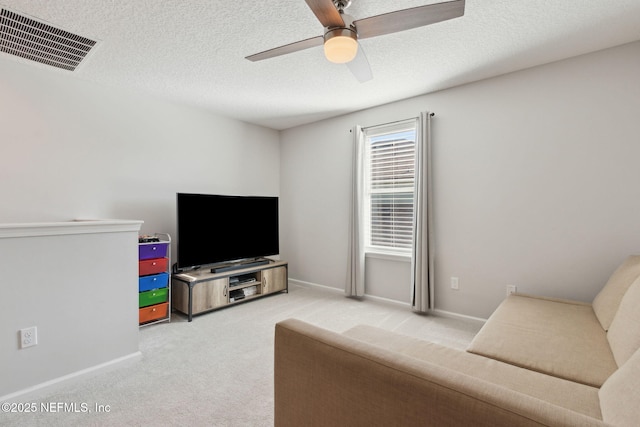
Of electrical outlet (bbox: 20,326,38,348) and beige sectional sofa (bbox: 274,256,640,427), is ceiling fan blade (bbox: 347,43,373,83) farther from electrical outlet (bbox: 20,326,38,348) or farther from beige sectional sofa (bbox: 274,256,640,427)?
electrical outlet (bbox: 20,326,38,348)

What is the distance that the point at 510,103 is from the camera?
9.33 ft

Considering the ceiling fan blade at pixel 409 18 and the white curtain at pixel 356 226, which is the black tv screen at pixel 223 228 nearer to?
the white curtain at pixel 356 226

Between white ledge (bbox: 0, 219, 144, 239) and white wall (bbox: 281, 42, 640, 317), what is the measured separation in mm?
2817

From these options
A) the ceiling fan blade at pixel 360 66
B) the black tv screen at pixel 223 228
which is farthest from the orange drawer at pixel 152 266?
the ceiling fan blade at pixel 360 66

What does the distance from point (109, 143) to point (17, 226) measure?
1.55 meters

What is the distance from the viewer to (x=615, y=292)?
6.35ft

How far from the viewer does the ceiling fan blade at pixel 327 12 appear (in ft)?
4.71

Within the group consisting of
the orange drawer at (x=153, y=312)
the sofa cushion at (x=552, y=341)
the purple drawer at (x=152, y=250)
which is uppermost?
the purple drawer at (x=152, y=250)

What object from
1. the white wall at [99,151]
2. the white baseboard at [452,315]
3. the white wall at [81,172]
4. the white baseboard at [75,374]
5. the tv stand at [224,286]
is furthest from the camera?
the tv stand at [224,286]

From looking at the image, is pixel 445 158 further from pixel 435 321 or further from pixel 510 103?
pixel 435 321

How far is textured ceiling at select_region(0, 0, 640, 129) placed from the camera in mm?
1901

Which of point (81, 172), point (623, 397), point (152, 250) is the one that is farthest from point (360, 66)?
point (81, 172)

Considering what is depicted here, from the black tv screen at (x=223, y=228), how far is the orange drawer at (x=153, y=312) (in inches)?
16.8

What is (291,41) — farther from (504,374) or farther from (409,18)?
(504,374)
